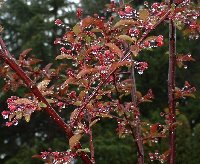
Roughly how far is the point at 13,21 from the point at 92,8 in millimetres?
2516

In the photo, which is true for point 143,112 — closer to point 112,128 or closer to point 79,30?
point 112,128

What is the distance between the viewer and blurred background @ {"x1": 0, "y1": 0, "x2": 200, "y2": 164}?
773cm

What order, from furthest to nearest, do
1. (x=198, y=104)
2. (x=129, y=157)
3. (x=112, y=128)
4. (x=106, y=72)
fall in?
(x=198, y=104) < (x=112, y=128) < (x=129, y=157) < (x=106, y=72)

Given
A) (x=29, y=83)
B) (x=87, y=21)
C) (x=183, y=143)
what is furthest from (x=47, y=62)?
(x=29, y=83)

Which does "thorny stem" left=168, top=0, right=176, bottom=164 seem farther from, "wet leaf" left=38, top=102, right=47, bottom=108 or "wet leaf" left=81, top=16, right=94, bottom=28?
"wet leaf" left=38, top=102, right=47, bottom=108

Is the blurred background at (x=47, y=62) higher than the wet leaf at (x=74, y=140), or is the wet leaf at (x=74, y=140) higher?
the blurred background at (x=47, y=62)

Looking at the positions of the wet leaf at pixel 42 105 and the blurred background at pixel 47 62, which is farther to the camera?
the blurred background at pixel 47 62

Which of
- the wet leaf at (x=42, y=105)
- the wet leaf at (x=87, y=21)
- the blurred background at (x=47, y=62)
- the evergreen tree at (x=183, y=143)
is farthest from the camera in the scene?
the blurred background at (x=47, y=62)

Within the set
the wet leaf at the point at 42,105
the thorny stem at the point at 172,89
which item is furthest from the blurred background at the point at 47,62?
the wet leaf at the point at 42,105

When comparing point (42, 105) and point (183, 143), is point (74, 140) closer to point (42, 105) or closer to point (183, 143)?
point (42, 105)

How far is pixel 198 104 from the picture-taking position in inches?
361

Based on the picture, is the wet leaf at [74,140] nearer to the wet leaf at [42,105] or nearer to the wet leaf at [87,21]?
the wet leaf at [42,105]

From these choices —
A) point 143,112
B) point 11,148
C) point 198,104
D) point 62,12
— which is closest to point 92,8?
point 62,12

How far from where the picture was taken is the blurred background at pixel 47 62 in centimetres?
773
